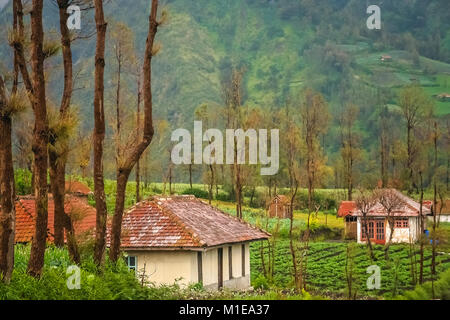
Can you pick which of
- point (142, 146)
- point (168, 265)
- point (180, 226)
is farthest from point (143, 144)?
point (180, 226)

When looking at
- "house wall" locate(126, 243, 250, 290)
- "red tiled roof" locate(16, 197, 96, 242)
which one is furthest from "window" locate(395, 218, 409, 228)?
"house wall" locate(126, 243, 250, 290)

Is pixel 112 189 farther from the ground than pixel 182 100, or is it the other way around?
pixel 182 100

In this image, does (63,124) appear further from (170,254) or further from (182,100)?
(182,100)

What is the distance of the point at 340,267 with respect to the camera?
1750 inches

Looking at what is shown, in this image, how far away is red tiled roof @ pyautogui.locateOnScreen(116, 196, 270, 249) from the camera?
993 inches

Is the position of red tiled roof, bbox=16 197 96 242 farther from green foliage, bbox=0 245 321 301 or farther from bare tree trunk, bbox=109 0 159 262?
green foliage, bbox=0 245 321 301

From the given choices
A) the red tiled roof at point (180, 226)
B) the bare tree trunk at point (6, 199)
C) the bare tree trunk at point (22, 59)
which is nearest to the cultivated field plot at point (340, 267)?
the red tiled roof at point (180, 226)

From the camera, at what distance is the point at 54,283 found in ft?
46.0

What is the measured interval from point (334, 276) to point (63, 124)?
28.6m

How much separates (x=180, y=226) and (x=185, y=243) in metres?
1.33

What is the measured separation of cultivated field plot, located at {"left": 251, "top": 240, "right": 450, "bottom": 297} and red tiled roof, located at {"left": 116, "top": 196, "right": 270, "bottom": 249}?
5.84 meters

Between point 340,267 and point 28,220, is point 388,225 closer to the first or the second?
point 340,267

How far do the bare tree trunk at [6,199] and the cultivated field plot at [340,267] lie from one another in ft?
68.6
